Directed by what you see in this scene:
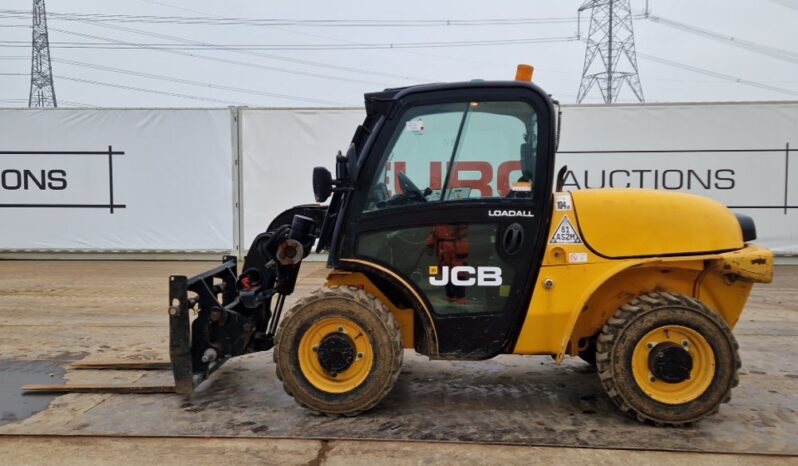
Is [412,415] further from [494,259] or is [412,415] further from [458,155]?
[458,155]

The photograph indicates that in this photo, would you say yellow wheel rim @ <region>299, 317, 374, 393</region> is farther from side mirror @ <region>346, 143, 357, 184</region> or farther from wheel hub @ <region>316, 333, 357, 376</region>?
side mirror @ <region>346, 143, 357, 184</region>

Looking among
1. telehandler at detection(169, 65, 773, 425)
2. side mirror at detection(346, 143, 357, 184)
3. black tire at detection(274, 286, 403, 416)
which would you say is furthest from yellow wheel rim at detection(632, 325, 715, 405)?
side mirror at detection(346, 143, 357, 184)

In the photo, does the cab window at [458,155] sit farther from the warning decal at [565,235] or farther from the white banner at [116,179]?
the white banner at [116,179]

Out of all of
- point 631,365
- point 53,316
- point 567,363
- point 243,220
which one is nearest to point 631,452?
point 631,365

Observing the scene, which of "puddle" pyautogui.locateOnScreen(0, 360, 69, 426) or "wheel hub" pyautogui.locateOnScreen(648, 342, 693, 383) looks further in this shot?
"puddle" pyautogui.locateOnScreen(0, 360, 69, 426)

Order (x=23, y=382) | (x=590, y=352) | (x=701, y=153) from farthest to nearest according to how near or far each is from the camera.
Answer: (x=701, y=153)
(x=23, y=382)
(x=590, y=352)

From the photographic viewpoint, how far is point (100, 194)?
12305mm

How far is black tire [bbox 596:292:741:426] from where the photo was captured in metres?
3.73

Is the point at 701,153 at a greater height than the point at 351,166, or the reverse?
the point at 701,153

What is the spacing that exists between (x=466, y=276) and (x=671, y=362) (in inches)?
54.1

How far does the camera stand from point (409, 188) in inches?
155

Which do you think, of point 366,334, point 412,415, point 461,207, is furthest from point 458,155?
point 412,415

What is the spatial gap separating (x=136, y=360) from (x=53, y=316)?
2.64m

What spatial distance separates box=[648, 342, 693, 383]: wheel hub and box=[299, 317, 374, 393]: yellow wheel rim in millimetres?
1791
